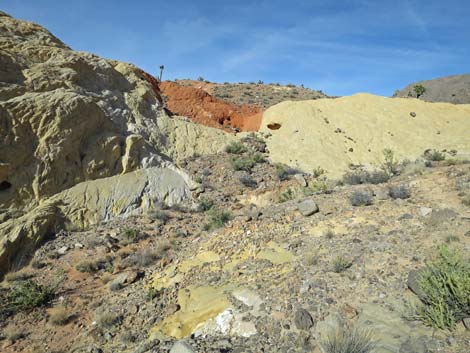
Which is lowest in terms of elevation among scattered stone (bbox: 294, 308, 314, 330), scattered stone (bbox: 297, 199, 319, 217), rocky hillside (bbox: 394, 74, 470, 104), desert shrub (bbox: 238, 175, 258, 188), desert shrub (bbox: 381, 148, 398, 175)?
scattered stone (bbox: 294, 308, 314, 330)

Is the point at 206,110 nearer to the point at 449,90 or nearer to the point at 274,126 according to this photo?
the point at 274,126

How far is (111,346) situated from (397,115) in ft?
74.0

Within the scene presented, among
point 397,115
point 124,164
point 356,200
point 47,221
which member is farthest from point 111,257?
point 397,115

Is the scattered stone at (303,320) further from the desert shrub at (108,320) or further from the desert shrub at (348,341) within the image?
the desert shrub at (108,320)

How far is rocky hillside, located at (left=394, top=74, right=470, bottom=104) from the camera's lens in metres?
41.4

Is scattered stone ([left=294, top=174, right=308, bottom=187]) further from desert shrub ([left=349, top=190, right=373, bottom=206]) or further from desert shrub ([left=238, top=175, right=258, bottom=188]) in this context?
desert shrub ([left=349, top=190, right=373, bottom=206])

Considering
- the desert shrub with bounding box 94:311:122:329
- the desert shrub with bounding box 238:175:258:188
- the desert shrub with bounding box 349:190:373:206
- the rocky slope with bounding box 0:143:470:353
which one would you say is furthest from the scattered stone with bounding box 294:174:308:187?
the desert shrub with bounding box 94:311:122:329

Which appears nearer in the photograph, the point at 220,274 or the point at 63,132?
the point at 220,274

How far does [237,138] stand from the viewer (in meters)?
20.7

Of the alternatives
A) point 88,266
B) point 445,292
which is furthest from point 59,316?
point 445,292

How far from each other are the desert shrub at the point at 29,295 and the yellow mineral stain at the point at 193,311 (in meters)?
3.29

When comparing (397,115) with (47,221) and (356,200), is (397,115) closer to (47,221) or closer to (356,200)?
(356,200)

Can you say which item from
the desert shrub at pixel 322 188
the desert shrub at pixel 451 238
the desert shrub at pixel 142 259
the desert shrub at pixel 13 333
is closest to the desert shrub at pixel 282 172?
the desert shrub at pixel 322 188

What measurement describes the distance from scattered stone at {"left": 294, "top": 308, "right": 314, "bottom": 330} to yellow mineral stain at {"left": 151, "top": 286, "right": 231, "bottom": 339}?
1.27m
